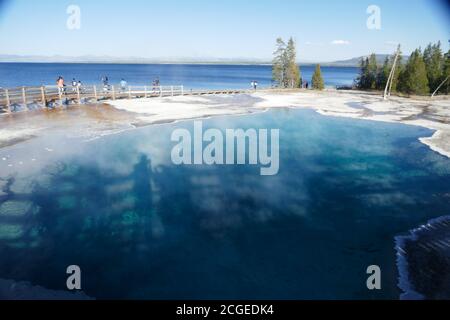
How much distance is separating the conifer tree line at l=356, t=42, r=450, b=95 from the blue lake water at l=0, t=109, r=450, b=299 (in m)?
37.7

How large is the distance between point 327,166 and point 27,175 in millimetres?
12050

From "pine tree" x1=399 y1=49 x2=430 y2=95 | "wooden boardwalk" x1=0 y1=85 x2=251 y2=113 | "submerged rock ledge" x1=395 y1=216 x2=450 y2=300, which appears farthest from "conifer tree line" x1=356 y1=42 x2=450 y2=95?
"submerged rock ledge" x1=395 y1=216 x2=450 y2=300

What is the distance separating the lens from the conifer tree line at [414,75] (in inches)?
1965

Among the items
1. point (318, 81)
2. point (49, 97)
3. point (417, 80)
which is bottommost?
point (49, 97)

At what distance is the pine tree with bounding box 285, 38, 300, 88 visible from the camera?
67.8 meters

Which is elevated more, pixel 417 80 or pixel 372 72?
pixel 372 72

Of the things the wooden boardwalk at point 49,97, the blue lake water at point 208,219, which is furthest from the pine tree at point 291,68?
the blue lake water at point 208,219

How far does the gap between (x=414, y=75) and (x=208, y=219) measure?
1969 inches

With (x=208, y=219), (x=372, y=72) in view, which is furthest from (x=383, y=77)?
(x=208, y=219)

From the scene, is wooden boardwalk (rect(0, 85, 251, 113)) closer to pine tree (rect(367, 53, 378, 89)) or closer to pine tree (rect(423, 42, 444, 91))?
pine tree (rect(423, 42, 444, 91))

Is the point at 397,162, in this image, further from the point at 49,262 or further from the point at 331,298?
the point at 49,262

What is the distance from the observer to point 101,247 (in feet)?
28.4

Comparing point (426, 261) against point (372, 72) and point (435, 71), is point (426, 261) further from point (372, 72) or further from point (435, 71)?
point (372, 72)

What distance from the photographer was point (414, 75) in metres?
50.0
